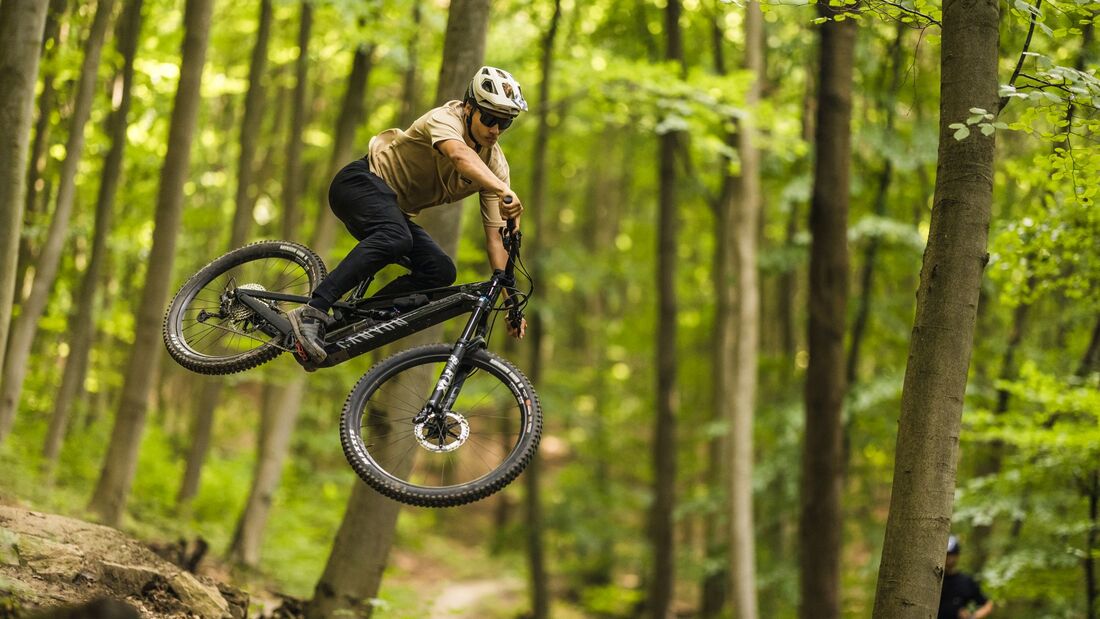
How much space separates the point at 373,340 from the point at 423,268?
0.62m

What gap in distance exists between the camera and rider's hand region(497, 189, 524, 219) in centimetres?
593

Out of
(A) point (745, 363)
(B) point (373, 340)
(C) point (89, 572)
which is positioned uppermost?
(A) point (745, 363)

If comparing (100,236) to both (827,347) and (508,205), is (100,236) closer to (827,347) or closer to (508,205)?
(508,205)

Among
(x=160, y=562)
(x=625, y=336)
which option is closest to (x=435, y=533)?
(x=625, y=336)

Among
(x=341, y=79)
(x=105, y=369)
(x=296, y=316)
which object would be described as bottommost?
(x=296, y=316)

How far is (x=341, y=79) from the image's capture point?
71.8ft

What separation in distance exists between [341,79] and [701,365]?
454 inches

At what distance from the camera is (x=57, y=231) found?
33.8ft

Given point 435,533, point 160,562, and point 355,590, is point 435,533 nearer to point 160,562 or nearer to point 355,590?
point 355,590

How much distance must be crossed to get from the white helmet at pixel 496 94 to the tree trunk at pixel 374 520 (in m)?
2.65

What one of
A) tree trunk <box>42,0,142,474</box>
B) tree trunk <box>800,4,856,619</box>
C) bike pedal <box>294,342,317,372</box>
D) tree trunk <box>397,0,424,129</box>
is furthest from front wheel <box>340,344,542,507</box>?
tree trunk <box>397,0,424,129</box>

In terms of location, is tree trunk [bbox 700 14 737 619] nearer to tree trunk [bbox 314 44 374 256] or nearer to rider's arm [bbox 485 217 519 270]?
tree trunk [bbox 314 44 374 256]

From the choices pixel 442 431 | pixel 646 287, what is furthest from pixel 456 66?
pixel 646 287

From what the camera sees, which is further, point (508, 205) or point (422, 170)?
point (422, 170)
